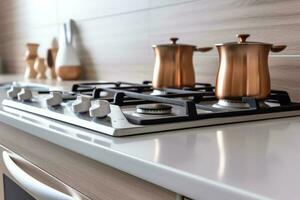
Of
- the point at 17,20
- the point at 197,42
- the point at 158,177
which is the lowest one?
the point at 158,177

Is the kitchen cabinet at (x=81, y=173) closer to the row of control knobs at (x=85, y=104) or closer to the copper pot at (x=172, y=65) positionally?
the row of control knobs at (x=85, y=104)

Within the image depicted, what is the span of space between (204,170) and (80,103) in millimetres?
403

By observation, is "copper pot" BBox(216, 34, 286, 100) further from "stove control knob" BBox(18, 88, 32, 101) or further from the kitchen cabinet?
"stove control knob" BBox(18, 88, 32, 101)

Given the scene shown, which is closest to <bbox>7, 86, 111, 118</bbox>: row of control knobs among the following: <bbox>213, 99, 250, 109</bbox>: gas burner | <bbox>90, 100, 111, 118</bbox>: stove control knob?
<bbox>90, 100, 111, 118</bbox>: stove control knob

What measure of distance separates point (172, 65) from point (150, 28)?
481mm

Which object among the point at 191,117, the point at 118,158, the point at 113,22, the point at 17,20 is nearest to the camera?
the point at 118,158

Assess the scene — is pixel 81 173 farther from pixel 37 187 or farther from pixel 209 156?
pixel 209 156

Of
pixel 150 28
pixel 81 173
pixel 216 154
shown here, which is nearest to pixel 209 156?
pixel 216 154

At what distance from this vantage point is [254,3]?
1.11m

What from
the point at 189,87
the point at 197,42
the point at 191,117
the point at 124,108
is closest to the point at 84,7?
the point at 197,42

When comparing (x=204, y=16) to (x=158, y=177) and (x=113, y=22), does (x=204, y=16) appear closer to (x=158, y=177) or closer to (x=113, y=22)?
(x=113, y=22)

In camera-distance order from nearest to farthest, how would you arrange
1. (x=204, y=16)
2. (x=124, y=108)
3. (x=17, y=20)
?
(x=124, y=108), (x=204, y=16), (x=17, y=20)

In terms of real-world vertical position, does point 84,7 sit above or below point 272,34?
above

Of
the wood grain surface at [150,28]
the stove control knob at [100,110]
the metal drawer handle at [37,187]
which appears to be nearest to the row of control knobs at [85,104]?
the stove control knob at [100,110]
